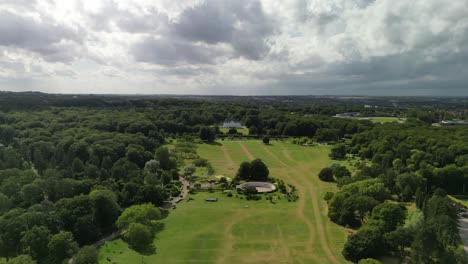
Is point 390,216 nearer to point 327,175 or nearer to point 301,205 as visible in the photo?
point 301,205

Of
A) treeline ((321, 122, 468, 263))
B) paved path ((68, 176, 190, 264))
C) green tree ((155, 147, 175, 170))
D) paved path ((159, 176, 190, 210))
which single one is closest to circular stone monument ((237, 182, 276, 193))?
paved path ((159, 176, 190, 210))

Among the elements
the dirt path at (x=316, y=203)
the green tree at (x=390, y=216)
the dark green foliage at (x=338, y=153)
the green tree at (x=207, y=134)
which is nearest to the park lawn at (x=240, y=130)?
the green tree at (x=207, y=134)

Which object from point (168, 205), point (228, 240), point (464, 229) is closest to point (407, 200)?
point (464, 229)

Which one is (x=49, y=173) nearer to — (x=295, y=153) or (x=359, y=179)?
(x=359, y=179)

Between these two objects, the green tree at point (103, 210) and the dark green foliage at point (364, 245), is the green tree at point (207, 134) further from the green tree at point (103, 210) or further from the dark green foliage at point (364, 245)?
the dark green foliage at point (364, 245)

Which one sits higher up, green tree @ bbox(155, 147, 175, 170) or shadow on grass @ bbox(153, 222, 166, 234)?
green tree @ bbox(155, 147, 175, 170)

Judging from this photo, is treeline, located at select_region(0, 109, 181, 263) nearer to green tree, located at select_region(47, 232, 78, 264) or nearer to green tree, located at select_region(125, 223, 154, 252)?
green tree, located at select_region(47, 232, 78, 264)

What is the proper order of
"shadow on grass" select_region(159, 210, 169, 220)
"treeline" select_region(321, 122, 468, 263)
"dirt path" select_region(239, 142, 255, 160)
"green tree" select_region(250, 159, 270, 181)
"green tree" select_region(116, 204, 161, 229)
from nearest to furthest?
"treeline" select_region(321, 122, 468, 263), "green tree" select_region(116, 204, 161, 229), "shadow on grass" select_region(159, 210, 169, 220), "green tree" select_region(250, 159, 270, 181), "dirt path" select_region(239, 142, 255, 160)
